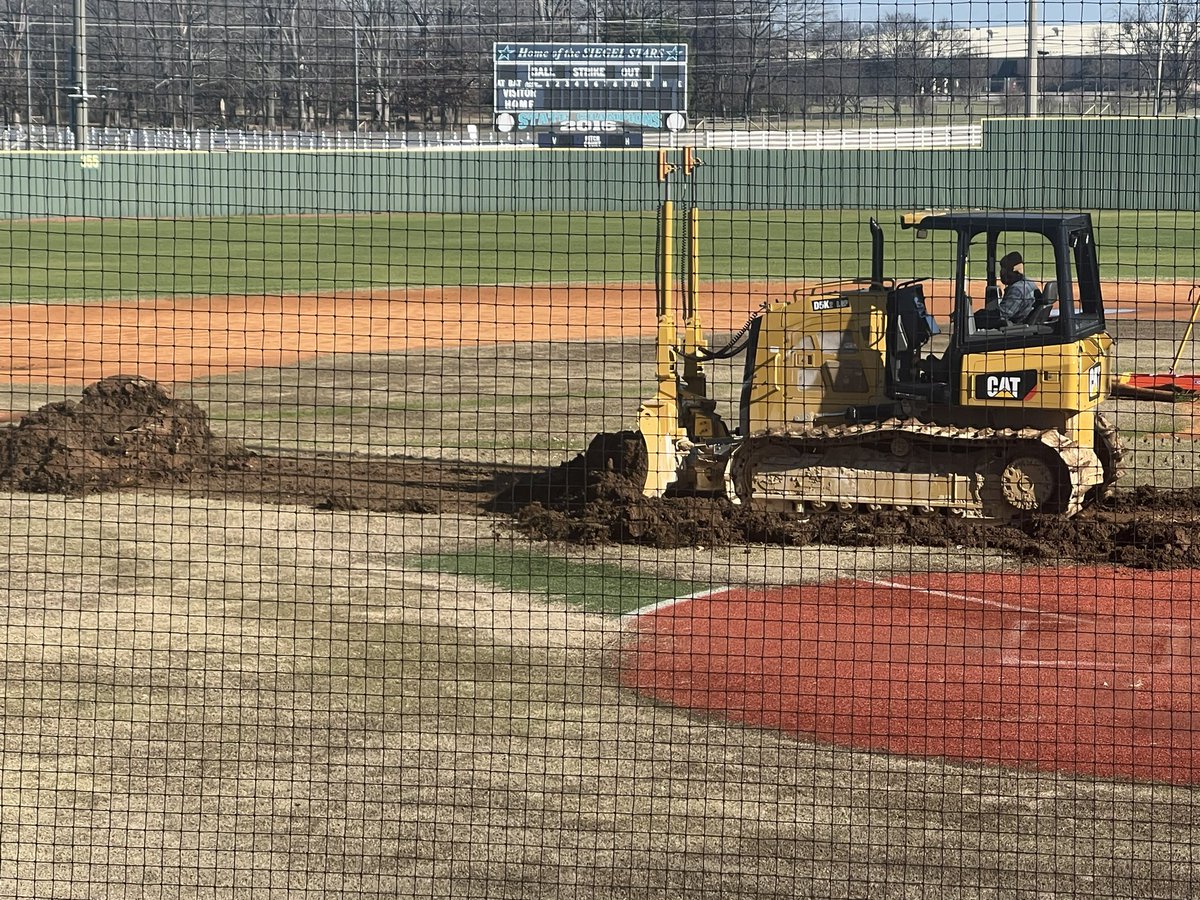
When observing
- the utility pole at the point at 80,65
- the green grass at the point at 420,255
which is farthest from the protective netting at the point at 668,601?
the green grass at the point at 420,255

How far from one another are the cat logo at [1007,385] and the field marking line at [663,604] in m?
2.38

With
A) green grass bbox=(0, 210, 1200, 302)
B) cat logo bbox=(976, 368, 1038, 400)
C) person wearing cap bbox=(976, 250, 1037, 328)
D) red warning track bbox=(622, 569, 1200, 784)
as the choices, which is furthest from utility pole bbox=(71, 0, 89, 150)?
cat logo bbox=(976, 368, 1038, 400)

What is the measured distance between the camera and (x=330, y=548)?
36.5ft

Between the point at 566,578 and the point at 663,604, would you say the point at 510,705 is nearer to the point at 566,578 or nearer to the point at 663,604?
the point at 663,604

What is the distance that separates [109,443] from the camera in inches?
532

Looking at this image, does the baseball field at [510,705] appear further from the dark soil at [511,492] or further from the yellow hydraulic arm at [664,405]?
the yellow hydraulic arm at [664,405]

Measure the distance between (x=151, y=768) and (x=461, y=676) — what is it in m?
1.88

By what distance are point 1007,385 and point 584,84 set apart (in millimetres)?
37455

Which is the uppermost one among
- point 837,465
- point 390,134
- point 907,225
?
point 390,134

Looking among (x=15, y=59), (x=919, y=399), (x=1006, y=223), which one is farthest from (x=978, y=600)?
(x=15, y=59)

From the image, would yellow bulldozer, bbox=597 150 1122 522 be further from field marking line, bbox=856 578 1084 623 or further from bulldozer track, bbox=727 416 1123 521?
field marking line, bbox=856 578 1084 623

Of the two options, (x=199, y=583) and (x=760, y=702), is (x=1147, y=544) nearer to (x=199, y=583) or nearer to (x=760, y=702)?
(x=760, y=702)

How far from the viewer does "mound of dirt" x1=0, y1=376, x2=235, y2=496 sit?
13.1m

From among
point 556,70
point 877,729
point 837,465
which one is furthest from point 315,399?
point 556,70
